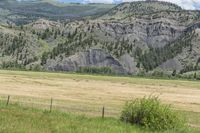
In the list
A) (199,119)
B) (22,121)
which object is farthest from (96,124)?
(199,119)

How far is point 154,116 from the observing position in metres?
32.4

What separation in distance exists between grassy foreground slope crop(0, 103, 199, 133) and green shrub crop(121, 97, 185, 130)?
98cm

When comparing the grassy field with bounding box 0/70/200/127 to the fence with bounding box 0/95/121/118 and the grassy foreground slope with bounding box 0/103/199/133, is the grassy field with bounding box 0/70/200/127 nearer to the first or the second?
the fence with bounding box 0/95/121/118

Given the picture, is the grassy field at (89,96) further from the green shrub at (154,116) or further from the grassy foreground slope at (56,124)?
the grassy foreground slope at (56,124)

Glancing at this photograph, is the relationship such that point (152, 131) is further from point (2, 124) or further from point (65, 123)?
point (2, 124)

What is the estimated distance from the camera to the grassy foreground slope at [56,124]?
89.8 ft

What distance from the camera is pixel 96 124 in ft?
105

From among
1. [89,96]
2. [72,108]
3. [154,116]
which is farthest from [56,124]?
[89,96]

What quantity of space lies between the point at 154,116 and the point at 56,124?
21.5 feet

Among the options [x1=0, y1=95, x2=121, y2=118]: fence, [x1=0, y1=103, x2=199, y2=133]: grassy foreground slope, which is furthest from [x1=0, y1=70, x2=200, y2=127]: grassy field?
[x1=0, y1=103, x2=199, y2=133]: grassy foreground slope

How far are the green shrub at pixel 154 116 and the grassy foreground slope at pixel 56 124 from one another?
38.4 inches

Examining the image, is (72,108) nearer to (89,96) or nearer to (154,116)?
(154,116)

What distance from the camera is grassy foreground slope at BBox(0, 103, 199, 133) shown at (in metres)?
27.4

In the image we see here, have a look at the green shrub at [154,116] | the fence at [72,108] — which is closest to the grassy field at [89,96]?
the fence at [72,108]
